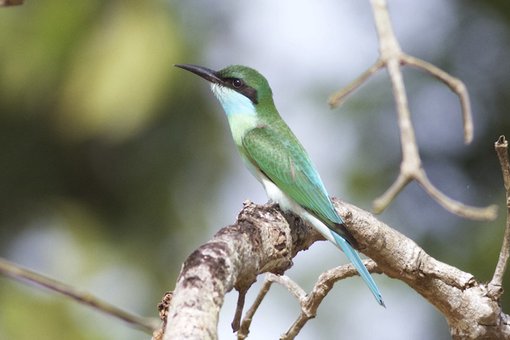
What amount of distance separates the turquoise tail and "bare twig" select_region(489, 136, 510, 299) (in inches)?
16.1

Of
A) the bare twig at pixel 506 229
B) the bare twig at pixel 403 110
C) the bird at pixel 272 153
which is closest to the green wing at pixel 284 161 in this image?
the bird at pixel 272 153

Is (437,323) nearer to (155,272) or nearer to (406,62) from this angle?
(155,272)

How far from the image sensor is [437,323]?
7824mm

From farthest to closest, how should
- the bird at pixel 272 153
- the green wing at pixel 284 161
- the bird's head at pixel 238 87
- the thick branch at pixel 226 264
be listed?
the bird's head at pixel 238 87 < the green wing at pixel 284 161 < the bird at pixel 272 153 < the thick branch at pixel 226 264

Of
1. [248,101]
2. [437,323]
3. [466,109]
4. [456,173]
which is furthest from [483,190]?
[466,109]

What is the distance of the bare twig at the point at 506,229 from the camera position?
8.32 ft

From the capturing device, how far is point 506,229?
2.94 metres

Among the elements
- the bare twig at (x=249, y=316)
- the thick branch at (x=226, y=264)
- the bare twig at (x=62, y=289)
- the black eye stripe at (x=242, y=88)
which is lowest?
the bare twig at (x=249, y=316)

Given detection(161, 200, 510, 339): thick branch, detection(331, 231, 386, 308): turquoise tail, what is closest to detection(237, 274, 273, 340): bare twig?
detection(161, 200, 510, 339): thick branch

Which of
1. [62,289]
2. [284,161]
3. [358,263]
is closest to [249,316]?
[358,263]

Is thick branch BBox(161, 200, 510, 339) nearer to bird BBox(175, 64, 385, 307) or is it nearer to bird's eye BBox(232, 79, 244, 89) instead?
bird BBox(175, 64, 385, 307)

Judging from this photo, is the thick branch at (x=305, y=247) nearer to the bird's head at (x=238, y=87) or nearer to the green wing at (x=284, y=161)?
the green wing at (x=284, y=161)

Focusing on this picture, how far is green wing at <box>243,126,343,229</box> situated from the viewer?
13.5 feet

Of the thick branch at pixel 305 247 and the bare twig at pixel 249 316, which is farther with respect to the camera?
the bare twig at pixel 249 316
